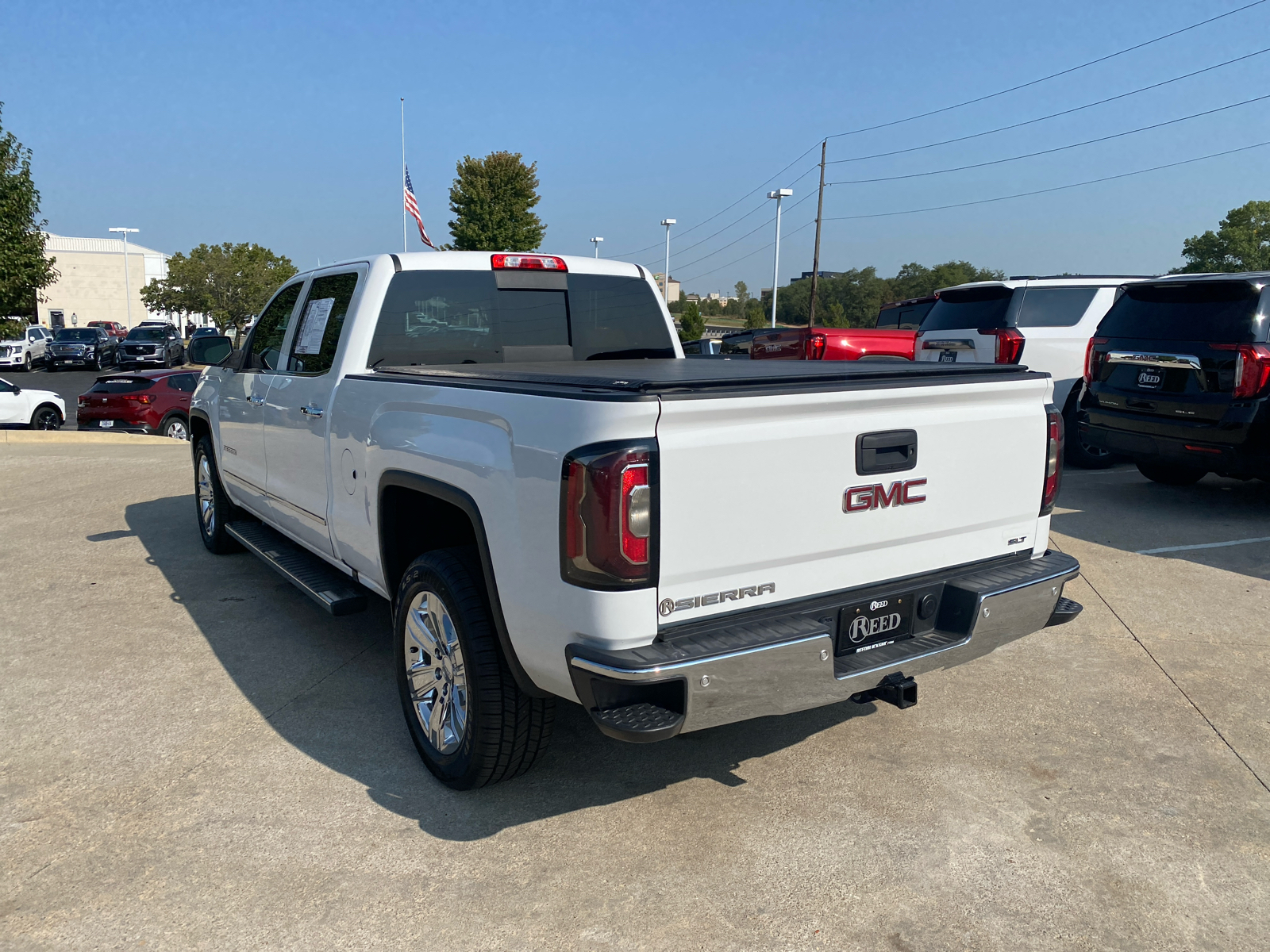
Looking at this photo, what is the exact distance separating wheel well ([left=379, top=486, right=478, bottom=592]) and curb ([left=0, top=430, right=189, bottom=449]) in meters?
11.4

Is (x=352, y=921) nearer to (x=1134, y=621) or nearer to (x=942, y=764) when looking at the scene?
(x=942, y=764)

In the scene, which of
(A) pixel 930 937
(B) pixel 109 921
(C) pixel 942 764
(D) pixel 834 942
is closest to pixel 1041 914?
(A) pixel 930 937

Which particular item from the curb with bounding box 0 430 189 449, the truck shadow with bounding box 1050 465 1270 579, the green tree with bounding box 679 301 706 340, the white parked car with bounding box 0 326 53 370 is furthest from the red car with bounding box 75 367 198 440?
the green tree with bounding box 679 301 706 340

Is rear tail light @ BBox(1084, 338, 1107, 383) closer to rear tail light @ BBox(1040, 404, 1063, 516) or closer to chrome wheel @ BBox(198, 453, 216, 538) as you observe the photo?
rear tail light @ BBox(1040, 404, 1063, 516)

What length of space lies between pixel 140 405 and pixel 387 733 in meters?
13.7

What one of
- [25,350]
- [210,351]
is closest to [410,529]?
[210,351]

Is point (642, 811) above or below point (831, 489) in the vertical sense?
below

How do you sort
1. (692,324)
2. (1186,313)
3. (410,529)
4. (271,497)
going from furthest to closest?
(692,324) → (1186,313) → (271,497) → (410,529)

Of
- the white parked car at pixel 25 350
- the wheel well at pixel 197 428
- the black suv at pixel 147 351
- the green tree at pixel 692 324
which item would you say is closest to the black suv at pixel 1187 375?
the wheel well at pixel 197 428

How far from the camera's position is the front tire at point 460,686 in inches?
124

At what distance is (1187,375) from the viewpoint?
7602mm

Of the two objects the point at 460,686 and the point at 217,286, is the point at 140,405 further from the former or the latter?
the point at 217,286

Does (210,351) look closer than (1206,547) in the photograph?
Yes

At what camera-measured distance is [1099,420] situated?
8.41 metres
